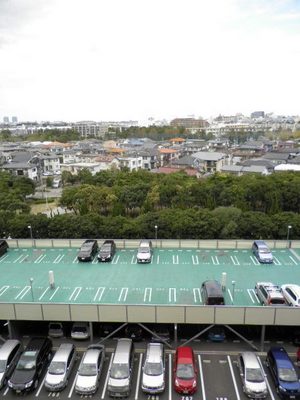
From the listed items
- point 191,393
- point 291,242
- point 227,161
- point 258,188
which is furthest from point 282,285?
point 227,161

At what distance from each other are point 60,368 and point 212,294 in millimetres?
5889

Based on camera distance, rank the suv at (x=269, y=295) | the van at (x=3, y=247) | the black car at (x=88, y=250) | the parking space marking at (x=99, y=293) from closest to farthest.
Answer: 1. the suv at (x=269, y=295)
2. the parking space marking at (x=99, y=293)
3. the black car at (x=88, y=250)
4. the van at (x=3, y=247)

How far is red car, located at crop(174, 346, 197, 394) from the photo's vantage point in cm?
998

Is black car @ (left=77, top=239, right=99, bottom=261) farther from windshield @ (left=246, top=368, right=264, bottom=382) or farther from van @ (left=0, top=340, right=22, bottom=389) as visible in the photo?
windshield @ (left=246, top=368, right=264, bottom=382)

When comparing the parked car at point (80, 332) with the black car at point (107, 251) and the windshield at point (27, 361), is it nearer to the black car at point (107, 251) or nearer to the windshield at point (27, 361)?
the windshield at point (27, 361)

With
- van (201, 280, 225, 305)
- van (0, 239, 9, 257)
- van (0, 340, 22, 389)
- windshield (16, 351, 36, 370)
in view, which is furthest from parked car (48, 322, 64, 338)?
van (0, 239, 9, 257)

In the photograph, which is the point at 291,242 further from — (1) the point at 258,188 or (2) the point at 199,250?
(1) the point at 258,188

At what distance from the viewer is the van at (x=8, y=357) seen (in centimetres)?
1048

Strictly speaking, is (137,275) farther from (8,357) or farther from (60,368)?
(8,357)

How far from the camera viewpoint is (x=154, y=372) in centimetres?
1029

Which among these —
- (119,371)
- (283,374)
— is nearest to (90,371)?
(119,371)

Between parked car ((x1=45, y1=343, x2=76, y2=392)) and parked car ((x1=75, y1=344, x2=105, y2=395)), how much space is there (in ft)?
1.42

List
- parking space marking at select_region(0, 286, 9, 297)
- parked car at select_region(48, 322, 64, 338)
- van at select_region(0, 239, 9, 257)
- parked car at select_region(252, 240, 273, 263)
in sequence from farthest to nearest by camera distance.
Answer: van at select_region(0, 239, 9, 257), parked car at select_region(252, 240, 273, 263), parking space marking at select_region(0, 286, 9, 297), parked car at select_region(48, 322, 64, 338)

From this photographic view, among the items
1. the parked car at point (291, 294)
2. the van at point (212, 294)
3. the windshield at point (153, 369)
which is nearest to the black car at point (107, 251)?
the van at point (212, 294)
